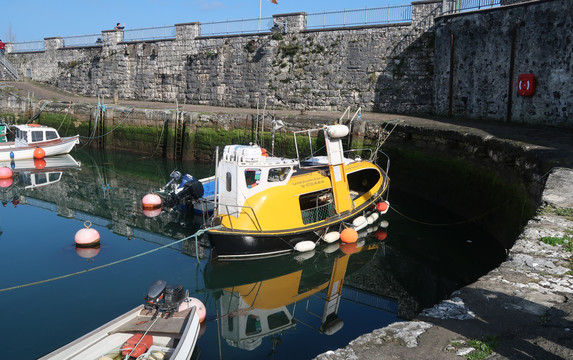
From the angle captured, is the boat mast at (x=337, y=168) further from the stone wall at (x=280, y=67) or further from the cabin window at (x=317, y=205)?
the stone wall at (x=280, y=67)

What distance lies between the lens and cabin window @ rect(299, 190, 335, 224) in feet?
33.7

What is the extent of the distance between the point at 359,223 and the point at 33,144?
15198mm

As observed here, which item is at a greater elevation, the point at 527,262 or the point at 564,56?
the point at 564,56

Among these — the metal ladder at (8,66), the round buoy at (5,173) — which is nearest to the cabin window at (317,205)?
the round buoy at (5,173)

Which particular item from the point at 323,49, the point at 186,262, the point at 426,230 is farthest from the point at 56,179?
the point at 426,230

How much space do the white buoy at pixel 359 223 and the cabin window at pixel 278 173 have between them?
2.07 meters

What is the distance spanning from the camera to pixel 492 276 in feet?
17.0

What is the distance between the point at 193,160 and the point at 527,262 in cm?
1590

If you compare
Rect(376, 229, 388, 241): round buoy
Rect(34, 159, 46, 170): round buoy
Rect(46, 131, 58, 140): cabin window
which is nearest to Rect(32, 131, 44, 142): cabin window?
Rect(46, 131, 58, 140): cabin window

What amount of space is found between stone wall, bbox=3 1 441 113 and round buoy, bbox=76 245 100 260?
468 inches

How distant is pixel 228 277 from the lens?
8969 millimetres

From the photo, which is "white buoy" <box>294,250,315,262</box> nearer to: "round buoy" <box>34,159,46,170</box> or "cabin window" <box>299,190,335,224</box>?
"cabin window" <box>299,190,335,224</box>

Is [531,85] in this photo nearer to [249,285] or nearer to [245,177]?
[245,177]

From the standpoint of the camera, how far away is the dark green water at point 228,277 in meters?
7.05
